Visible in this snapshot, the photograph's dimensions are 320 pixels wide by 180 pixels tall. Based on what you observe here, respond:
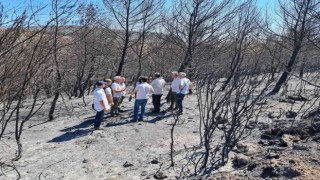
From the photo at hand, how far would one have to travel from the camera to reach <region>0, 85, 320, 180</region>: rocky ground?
6188mm

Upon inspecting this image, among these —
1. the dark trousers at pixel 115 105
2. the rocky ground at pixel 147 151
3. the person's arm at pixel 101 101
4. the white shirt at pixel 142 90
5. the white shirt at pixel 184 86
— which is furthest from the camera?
the dark trousers at pixel 115 105

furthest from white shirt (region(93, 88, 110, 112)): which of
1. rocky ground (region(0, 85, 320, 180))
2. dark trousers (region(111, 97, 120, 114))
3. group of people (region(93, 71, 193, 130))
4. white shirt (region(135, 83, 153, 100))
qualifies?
dark trousers (region(111, 97, 120, 114))

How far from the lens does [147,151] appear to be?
26.7 feet

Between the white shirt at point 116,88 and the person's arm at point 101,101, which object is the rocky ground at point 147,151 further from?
the white shirt at point 116,88

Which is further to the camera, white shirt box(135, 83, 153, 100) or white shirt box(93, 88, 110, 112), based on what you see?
white shirt box(135, 83, 153, 100)

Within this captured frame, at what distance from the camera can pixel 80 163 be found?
754 centimetres

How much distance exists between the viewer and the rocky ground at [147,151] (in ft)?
20.3

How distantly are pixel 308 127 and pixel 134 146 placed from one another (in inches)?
166

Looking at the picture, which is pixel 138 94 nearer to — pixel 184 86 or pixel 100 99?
pixel 184 86

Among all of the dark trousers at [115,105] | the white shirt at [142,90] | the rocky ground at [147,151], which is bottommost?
the rocky ground at [147,151]

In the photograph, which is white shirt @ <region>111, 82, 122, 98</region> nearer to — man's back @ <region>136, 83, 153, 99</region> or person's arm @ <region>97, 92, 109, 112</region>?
man's back @ <region>136, 83, 153, 99</region>

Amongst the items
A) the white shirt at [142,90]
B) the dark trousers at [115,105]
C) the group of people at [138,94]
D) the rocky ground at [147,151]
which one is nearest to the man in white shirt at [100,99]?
the group of people at [138,94]

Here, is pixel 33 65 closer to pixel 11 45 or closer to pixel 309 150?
pixel 11 45

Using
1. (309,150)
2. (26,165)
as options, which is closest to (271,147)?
(309,150)
